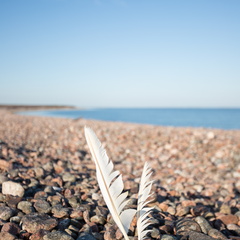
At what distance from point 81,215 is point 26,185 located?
3.77 feet

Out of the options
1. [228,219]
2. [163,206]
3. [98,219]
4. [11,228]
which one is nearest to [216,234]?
[228,219]

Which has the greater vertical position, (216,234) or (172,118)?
(172,118)

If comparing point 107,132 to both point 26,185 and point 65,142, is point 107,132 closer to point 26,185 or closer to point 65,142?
point 65,142

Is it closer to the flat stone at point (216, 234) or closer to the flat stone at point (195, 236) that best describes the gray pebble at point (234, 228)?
the flat stone at point (216, 234)

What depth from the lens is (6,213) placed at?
243 centimetres

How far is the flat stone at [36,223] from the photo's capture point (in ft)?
7.32

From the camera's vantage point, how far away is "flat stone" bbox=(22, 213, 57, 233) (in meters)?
2.23

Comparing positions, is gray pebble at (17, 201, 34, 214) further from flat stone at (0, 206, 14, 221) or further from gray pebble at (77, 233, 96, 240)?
gray pebble at (77, 233, 96, 240)

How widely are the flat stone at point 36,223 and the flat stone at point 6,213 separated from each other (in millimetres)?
185

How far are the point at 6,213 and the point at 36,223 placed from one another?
39 cm

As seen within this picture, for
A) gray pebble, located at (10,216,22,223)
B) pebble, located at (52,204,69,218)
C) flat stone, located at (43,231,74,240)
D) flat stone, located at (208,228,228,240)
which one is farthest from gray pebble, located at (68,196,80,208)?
flat stone, located at (208,228,228,240)

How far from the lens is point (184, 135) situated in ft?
30.2

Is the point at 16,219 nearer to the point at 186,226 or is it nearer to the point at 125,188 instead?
the point at 186,226

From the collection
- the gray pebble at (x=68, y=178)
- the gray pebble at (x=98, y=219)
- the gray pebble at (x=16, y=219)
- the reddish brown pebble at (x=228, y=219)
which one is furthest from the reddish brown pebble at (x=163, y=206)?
the gray pebble at (x=16, y=219)
